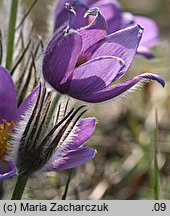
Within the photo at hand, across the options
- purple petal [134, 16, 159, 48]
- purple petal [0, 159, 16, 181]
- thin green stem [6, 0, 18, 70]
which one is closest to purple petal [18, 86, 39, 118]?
purple petal [0, 159, 16, 181]

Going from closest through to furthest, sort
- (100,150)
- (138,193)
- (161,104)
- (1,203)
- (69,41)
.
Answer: (69,41) < (1,203) < (138,193) < (100,150) < (161,104)

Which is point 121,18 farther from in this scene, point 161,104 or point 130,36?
point 161,104

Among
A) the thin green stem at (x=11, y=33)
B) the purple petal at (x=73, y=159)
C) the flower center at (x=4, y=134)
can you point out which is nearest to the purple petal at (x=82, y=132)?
the purple petal at (x=73, y=159)

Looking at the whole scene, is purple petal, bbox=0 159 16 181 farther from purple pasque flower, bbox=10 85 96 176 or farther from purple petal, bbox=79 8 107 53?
purple petal, bbox=79 8 107 53

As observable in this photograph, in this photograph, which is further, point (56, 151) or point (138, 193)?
point (138, 193)

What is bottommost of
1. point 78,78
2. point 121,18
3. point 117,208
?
point 117,208

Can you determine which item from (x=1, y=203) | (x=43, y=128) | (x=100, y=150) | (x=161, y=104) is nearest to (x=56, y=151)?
(x=43, y=128)

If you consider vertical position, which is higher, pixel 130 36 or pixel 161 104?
pixel 130 36

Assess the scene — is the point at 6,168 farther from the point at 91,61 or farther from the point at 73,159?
the point at 91,61
